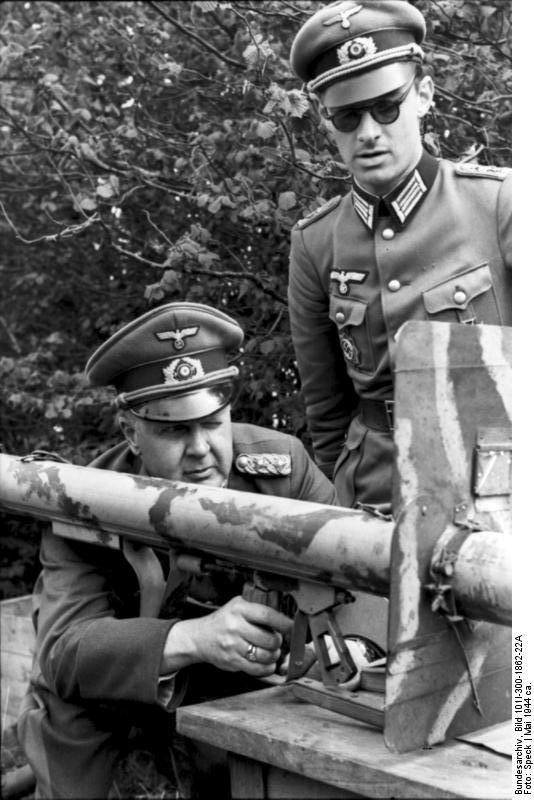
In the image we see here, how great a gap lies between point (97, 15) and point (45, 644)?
154 inches

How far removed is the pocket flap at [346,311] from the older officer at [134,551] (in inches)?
12.1

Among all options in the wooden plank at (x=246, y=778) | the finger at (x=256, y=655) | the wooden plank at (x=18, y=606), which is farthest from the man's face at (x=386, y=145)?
the wooden plank at (x=18, y=606)

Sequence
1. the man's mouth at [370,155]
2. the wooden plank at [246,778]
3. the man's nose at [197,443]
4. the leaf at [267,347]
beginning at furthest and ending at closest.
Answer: the leaf at [267,347], the man's mouth at [370,155], the man's nose at [197,443], the wooden plank at [246,778]

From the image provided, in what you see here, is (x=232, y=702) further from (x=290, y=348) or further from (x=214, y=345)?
(x=290, y=348)

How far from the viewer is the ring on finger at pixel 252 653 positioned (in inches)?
98.1

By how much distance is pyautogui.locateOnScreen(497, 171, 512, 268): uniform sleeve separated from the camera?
3.07 m

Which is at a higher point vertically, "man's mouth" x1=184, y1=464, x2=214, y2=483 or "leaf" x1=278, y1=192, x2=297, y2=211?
"leaf" x1=278, y1=192, x2=297, y2=211

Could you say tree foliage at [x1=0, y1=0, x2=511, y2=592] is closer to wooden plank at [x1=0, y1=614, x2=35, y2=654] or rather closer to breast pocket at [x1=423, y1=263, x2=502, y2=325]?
wooden plank at [x1=0, y1=614, x2=35, y2=654]

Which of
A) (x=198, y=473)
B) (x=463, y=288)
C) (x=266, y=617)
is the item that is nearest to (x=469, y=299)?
(x=463, y=288)

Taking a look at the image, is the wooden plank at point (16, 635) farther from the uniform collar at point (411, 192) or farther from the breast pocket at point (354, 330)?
the uniform collar at point (411, 192)

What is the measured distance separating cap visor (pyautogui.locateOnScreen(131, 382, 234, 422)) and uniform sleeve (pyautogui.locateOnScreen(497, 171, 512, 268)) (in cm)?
83

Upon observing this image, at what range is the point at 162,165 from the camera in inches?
201

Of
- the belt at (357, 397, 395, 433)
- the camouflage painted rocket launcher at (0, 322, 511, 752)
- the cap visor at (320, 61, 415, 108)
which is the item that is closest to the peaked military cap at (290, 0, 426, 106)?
the cap visor at (320, 61, 415, 108)

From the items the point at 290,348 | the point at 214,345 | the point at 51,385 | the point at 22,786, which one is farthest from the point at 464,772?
the point at 51,385
